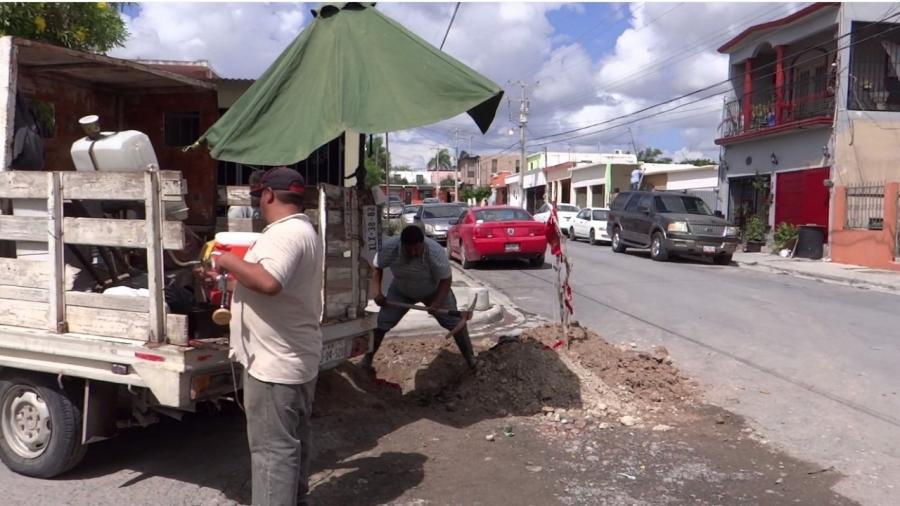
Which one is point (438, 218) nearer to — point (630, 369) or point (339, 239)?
point (630, 369)

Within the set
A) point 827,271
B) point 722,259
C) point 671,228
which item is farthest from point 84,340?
point 722,259

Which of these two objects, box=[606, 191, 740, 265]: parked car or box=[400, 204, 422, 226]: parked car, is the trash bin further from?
box=[400, 204, 422, 226]: parked car

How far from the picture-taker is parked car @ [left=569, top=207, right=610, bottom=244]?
26375mm

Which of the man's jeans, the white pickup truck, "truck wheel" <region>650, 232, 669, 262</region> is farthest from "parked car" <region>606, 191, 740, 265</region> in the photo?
the man's jeans

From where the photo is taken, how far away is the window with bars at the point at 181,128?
6.85 meters

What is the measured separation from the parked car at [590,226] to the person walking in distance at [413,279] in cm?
2006

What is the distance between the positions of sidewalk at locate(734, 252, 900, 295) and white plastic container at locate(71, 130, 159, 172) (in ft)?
47.1

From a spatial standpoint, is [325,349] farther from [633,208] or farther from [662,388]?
[633,208]

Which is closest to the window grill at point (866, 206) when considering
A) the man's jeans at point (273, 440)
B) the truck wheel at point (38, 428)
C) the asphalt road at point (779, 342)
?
the asphalt road at point (779, 342)

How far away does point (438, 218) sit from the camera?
932 inches

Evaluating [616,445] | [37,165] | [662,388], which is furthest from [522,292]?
[37,165]

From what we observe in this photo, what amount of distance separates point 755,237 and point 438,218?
33.1ft

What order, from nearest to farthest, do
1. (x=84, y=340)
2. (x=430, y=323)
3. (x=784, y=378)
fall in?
(x=84, y=340) < (x=784, y=378) < (x=430, y=323)

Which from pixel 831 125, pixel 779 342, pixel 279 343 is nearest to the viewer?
pixel 279 343
